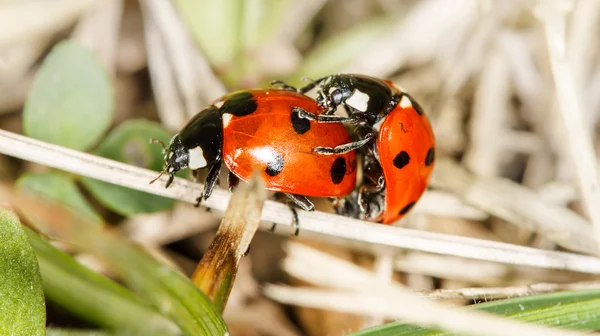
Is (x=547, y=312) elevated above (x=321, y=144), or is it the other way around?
(x=321, y=144)

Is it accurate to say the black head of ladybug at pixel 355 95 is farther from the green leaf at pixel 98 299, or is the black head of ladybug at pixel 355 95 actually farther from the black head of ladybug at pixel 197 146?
the green leaf at pixel 98 299

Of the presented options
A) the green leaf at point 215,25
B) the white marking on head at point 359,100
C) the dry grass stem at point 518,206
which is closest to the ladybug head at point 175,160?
the white marking on head at point 359,100

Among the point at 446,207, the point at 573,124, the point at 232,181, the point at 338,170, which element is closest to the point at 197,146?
the point at 232,181

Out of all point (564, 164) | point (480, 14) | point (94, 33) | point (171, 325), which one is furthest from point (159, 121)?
point (564, 164)

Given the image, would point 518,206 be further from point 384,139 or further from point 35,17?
point 35,17

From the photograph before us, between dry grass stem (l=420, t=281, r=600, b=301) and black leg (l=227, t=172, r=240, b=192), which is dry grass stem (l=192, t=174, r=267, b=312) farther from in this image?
dry grass stem (l=420, t=281, r=600, b=301)

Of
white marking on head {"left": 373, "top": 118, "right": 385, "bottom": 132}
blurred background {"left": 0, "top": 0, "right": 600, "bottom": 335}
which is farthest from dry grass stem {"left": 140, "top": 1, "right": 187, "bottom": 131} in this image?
white marking on head {"left": 373, "top": 118, "right": 385, "bottom": 132}

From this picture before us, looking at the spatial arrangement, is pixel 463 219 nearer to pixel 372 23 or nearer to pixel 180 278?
pixel 372 23

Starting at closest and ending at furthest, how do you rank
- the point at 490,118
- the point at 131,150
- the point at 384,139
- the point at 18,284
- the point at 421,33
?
the point at 18,284 → the point at 384,139 → the point at 131,150 → the point at 490,118 → the point at 421,33
